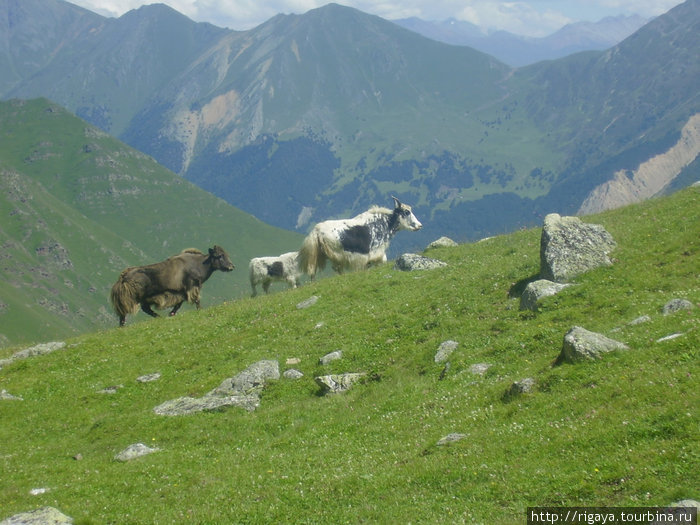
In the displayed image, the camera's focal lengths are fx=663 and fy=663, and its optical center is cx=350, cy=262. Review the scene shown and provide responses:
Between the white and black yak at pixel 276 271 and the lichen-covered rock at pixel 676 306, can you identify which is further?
the white and black yak at pixel 276 271

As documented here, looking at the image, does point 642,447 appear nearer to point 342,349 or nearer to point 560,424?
point 560,424

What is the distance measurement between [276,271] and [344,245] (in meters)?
5.24

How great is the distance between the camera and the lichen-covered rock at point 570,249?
72.8 ft

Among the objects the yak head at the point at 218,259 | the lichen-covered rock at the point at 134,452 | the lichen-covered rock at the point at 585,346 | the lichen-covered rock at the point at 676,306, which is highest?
the yak head at the point at 218,259

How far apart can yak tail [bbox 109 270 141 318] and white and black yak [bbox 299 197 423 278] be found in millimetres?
9073

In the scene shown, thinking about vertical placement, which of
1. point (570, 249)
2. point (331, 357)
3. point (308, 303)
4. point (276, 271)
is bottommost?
point (331, 357)

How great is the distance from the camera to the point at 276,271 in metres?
38.9

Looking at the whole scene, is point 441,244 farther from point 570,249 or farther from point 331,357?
point 331,357

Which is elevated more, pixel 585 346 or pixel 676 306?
pixel 676 306

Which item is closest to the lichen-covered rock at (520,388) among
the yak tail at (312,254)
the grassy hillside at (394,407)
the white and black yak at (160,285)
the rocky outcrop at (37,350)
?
the grassy hillside at (394,407)

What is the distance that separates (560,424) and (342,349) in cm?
1018

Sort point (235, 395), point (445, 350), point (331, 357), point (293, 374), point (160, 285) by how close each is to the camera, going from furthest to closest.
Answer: point (160, 285) < point (331, 357) < point (293, 374) < point (235, 395) < point (445, 350)

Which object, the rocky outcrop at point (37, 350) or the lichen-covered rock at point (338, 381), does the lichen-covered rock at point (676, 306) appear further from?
the rocky outcrop at point (37, 350)

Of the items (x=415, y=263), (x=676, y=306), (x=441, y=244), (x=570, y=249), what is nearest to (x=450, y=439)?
(x=676, y=306)
